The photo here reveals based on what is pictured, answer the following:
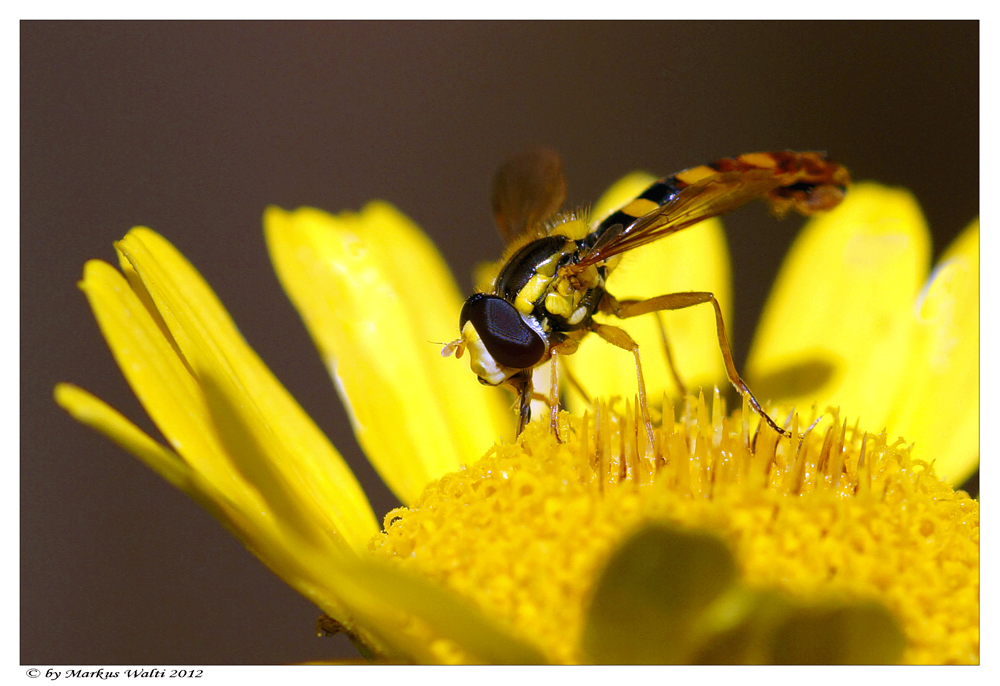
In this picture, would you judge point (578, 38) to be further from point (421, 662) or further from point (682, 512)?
point (421, 662)

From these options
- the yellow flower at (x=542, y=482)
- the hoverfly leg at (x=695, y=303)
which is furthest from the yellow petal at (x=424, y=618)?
the hoverfly leg at (x=695, y=303)

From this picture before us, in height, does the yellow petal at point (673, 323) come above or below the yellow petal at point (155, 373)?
below

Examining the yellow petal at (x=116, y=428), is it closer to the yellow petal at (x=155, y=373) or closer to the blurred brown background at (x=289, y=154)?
the yellow petal at (x=155, y=373)

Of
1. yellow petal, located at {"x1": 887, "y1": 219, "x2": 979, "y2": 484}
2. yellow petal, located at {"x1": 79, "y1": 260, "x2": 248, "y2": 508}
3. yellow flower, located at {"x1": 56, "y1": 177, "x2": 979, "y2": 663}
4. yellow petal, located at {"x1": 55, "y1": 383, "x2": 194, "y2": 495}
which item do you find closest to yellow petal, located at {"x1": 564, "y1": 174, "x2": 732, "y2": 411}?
yellow flower, located at {"x1": 56, "y1": 177, "x2": 979, "y2": 663}

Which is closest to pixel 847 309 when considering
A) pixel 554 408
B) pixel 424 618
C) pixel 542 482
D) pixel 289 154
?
pixel 554 408

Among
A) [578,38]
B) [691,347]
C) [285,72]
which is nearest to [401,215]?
[285,72]

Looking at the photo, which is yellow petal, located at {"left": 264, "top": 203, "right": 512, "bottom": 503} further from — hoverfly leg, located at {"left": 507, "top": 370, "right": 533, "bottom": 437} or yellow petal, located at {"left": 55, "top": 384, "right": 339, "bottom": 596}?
yellow petal, located at {"left": 55, "top": 384, "right": 339, "bottom": 596}
